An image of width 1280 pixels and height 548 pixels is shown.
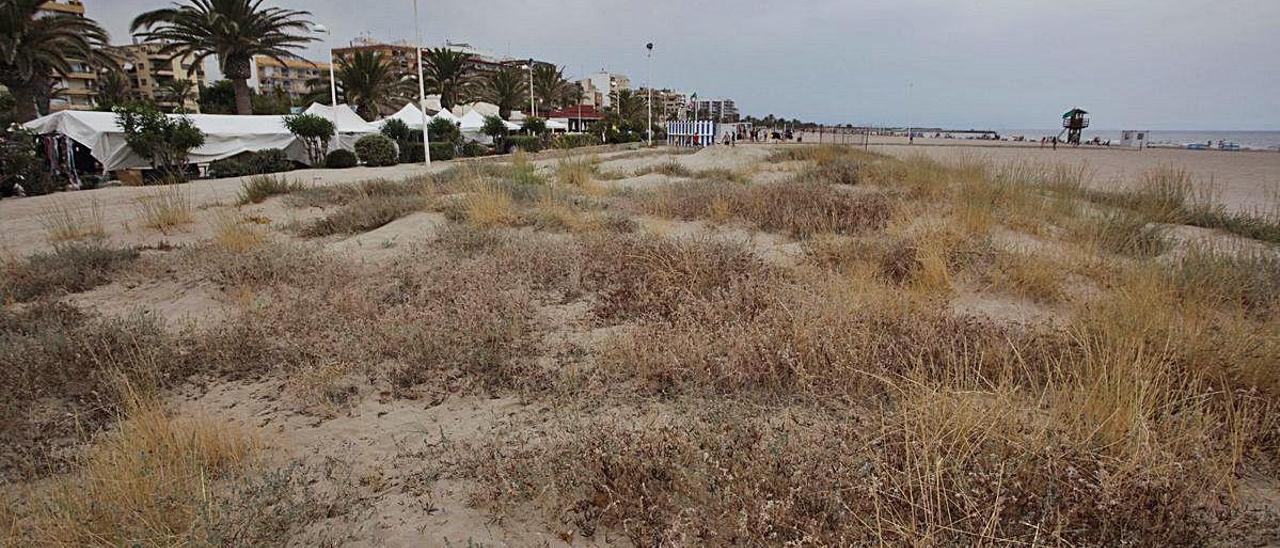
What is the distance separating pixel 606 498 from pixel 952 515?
4.13ft

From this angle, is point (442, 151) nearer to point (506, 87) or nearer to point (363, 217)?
point (363, 217)

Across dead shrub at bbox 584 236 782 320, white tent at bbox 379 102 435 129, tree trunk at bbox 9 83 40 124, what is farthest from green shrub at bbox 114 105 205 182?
dead shrub at bbox 584 236 782 320

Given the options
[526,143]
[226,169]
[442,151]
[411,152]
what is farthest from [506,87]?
[226,169]

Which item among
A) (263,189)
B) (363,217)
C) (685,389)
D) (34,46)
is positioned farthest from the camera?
(34,46)

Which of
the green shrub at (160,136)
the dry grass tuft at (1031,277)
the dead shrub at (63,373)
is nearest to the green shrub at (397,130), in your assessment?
the green shrub at (160,136)

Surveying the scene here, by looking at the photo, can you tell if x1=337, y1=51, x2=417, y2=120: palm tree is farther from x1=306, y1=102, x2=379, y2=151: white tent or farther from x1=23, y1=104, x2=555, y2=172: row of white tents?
x1=306, y1=102, x2=379, y2=151: white tent

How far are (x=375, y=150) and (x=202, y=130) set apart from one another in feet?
18.6

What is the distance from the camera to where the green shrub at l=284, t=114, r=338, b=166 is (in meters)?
22.0

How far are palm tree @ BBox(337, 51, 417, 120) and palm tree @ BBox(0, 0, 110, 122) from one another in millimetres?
11910

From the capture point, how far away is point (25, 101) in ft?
81.2

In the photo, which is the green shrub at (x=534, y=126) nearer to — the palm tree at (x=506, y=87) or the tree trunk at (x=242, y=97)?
the palm tree at (x=506, y=87)

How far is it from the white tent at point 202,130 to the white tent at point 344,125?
1.88 metres

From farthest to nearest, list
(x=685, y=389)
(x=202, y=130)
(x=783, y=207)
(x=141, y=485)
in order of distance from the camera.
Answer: (x=202, y=130) < (x=783, y=207) < (x=685, y=389) < (x=141, y=485)

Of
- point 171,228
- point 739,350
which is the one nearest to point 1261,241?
point 739,350
